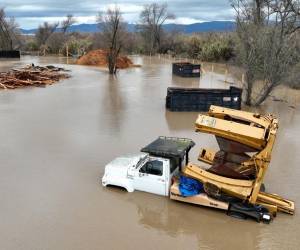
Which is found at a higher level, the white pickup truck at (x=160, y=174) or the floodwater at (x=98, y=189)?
the white pickup truck at (x=160, y=174)

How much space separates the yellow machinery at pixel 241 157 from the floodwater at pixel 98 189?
612 mm

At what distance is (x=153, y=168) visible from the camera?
11.4m

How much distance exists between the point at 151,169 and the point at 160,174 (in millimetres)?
282

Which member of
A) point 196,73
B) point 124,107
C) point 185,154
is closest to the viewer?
point 185,154

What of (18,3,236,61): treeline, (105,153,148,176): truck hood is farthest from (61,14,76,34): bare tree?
(105,153,148,176): truck hood

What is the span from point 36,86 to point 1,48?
35219 millimetres

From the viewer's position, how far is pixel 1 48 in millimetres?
62812

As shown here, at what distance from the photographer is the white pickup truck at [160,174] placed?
10.6 m

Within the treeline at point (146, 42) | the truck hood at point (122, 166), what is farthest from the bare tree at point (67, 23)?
the truck hood at point (122, 166)

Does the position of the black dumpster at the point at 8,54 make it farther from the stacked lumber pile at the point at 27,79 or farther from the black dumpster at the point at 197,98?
the black dumpster at the point at 197,98

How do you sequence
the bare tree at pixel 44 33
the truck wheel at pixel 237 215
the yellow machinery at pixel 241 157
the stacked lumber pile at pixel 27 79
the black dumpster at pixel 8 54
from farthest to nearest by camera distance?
the bare tree at pixel 44 33, the black dumpster at pixel 8 54, the stacked lumber pile at pixel 27 79, the truck wheel at pixel 237 215, the yellow machinery at pixel 241 157

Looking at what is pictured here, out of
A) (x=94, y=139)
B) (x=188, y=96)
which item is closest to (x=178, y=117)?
(x=188, y=96)

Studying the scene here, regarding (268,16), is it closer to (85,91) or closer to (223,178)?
(85,91)

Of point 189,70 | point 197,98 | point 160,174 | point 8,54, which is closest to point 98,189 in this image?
point 160,174
